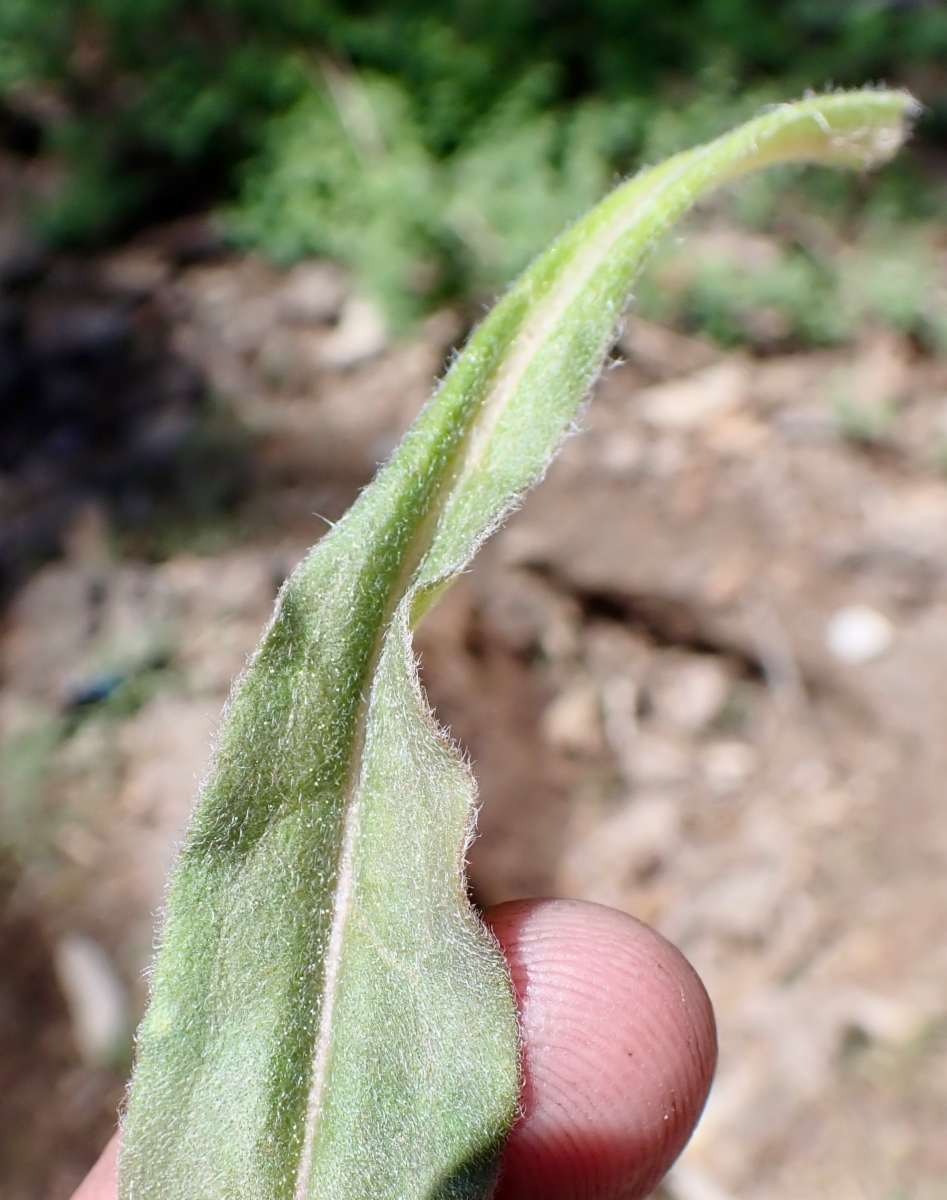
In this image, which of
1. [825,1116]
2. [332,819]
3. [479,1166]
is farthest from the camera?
[825,1116]

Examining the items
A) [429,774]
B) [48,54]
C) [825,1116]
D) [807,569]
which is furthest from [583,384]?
[48,54]

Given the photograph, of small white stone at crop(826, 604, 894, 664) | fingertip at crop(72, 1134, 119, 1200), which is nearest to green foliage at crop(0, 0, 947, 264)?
small white stone at crop(826, 604, 894, 664)

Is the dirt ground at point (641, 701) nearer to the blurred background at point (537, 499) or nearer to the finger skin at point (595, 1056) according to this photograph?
the blurred background at point (537, 499)

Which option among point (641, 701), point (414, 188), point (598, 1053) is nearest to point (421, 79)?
point (414, 188)

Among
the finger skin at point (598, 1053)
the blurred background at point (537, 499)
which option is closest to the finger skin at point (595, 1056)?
the finger skin at point (598, 1053)

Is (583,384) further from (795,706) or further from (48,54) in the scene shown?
(48,54)

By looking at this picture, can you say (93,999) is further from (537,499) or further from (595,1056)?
(537,499)

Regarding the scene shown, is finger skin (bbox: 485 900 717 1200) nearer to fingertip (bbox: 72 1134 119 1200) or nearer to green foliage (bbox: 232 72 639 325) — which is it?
fingertip (bbox: 72 1134 119 1200)
